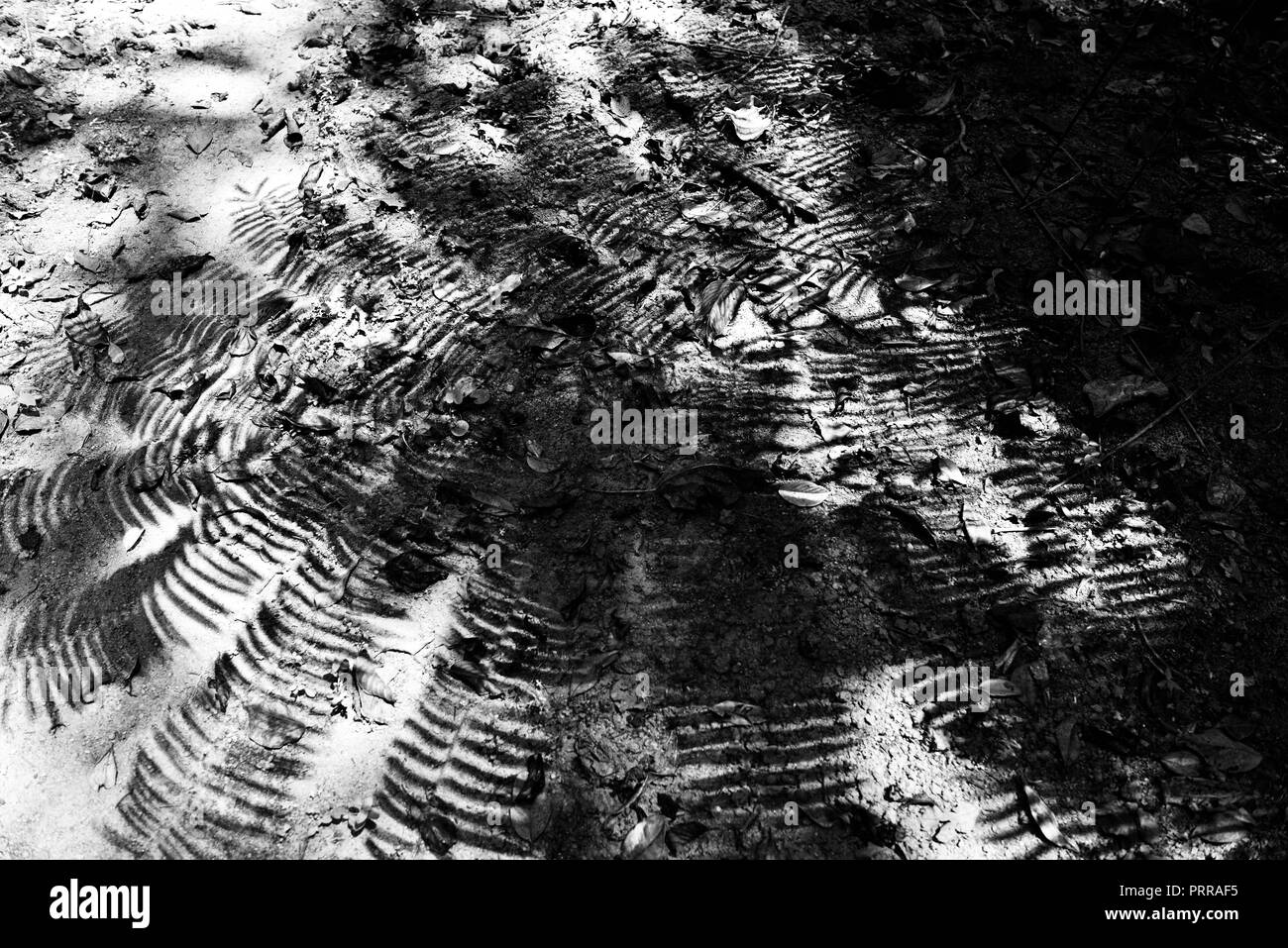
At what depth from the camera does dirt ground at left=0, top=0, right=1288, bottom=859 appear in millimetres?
1912

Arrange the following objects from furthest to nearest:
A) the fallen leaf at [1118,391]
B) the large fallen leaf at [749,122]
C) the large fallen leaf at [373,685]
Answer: the large fallen leaf at [749,122] < the fallen leaf at [1118,391] < the large fallen leaf at [373,685]

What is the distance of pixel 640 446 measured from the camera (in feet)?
7.95

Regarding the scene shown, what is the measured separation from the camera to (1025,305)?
2.69m

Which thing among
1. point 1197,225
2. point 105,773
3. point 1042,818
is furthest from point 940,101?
point 105,773

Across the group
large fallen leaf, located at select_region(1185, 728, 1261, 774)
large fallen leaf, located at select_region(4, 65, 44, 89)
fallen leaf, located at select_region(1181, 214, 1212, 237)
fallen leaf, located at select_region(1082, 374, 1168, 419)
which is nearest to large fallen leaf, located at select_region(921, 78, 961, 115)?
fallen leaf, located at select_region(1181, 214, 1212, 237)

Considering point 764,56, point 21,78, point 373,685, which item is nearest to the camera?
point 373,685

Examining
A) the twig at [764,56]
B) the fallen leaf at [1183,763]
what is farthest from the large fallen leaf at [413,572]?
the twig at [764,56]

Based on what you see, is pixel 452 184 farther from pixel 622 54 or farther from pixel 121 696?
pixel 121 696

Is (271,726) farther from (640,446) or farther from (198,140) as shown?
(198,140)

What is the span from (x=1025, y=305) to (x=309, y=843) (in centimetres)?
270

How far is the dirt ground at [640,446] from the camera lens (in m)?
1.91

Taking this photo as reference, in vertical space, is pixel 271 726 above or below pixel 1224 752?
below

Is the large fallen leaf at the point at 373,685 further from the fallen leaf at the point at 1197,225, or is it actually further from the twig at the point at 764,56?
the fallen leaf at the point at 1197,225

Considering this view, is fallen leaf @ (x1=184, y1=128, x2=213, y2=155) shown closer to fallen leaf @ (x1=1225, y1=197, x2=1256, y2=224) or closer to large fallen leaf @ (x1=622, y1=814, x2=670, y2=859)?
large fallen leaf @ (x1=622, y1=814, x2=670, y2=859)
